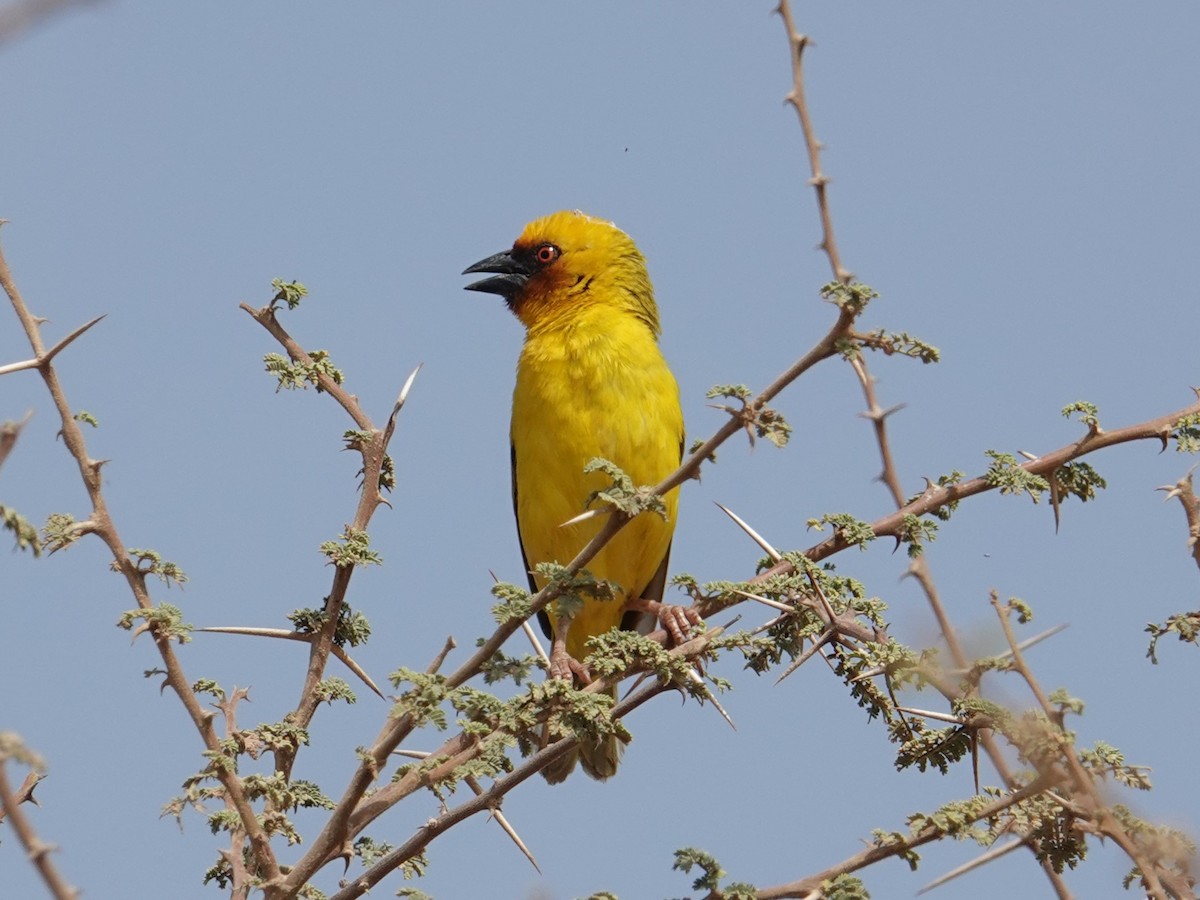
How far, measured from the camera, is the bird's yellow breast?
213 inches

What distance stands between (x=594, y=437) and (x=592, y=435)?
0.04ft

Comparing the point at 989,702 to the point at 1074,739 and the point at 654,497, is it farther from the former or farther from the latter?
the point at 654,497

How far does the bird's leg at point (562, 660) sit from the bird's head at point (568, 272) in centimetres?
244

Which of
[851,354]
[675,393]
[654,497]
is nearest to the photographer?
[851,354]

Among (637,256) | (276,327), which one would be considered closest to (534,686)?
(276,327)

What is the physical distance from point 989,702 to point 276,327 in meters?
2.18

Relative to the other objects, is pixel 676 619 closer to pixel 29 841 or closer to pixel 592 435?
pixel 592 435

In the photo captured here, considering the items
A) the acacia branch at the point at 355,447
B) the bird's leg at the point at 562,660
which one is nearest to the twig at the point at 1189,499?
the bird's leg at the point at 562,660

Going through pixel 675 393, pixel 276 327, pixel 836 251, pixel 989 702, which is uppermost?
pixel 675 393

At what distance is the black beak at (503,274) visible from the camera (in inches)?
262

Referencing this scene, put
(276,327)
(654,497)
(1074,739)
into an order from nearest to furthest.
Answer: (1074,739)
(654,497)
(276,327)

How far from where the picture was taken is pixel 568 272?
650 centimetres

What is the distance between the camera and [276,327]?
3.80m

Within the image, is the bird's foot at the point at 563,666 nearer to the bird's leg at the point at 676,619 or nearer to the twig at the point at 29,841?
the bird's leg at the point at 676,619
